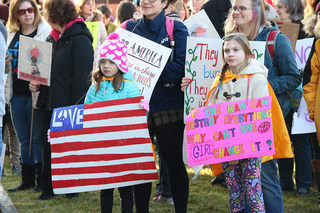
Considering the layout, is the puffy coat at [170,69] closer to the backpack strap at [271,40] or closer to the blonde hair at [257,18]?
the blonde hair at [257,18]

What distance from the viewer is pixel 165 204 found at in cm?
473

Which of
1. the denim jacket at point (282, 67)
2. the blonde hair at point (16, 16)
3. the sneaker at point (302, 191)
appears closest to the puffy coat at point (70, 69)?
the blonde hair at point (16, 16)

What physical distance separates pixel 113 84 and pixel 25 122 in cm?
230

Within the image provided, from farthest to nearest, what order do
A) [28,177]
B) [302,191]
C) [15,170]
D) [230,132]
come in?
[15,170] < [28,177] < [302,191] < [230,132]

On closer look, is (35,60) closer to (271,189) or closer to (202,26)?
(202,26)

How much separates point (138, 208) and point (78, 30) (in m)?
2.16

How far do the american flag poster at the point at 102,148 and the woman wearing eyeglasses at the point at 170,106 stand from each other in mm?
283

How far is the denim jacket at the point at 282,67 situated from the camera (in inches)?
134

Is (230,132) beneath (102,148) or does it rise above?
above

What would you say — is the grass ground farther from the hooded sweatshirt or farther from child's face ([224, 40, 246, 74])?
child's face ([224, 40, 246, 74])

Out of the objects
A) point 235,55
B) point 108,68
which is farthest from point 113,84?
point 235,55

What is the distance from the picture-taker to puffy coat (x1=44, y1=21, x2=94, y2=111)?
4.66m

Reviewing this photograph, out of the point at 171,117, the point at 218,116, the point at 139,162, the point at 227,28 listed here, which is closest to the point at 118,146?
the point at 139,162

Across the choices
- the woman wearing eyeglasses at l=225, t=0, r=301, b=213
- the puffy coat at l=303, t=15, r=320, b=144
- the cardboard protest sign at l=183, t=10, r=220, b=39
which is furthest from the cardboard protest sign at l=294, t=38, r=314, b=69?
the woman wearing eyeglasses at l=225, t=0, r=301, b=213
